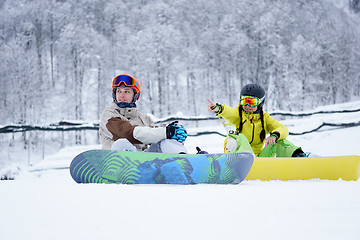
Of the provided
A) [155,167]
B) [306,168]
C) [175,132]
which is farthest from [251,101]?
[155,167]

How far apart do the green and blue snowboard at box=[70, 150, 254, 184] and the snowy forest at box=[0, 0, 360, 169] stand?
55.8ft

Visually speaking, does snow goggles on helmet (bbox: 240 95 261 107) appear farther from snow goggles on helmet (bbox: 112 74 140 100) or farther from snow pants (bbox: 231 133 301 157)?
snow goggles on helmet (bbox: 112 74 140 100)

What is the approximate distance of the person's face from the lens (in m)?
3.15

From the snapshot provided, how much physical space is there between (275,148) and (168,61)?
19333 mm

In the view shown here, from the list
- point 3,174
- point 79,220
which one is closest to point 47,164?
point 3,174

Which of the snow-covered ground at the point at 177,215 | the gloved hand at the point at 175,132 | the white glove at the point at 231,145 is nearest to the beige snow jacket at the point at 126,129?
the gloved hand at the point at 175,132

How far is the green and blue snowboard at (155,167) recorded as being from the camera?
2.38 m

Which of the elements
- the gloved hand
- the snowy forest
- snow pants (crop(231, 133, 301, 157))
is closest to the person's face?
the gloved hand

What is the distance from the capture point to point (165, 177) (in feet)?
7.86

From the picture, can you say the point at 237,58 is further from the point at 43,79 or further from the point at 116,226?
the point at 116,226

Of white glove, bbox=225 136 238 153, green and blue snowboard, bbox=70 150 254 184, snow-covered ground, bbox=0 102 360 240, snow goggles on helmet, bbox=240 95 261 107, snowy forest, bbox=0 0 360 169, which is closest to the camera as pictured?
snow-covered ground, bbox=0 102 360 240

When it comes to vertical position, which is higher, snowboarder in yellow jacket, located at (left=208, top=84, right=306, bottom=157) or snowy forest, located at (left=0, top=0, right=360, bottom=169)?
snowy forest, located at (left=0, top=0, right=360, bottom=169)

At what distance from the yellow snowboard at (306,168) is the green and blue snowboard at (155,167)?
2.20 ft

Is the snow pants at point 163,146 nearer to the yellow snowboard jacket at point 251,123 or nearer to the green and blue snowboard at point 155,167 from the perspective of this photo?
the green and blue snowboard at point 155,167
